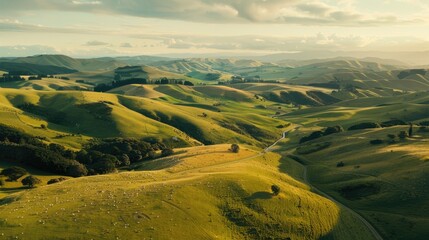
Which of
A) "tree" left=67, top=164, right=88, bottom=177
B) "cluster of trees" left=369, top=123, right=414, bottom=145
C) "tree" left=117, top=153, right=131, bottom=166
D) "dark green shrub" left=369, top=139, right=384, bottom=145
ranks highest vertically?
"cluster of trees" left=369, top=123, right=414, bottom=145

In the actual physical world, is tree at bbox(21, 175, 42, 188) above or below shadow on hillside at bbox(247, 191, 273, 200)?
below

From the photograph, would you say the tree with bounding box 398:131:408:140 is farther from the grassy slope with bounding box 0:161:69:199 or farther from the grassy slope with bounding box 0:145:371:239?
the grassy slope with bounding box 0:161:69:199

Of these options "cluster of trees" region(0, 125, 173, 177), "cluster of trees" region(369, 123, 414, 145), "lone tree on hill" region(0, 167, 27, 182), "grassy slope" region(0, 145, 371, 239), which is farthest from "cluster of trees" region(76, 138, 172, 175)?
"cluster of trees" region(369, 123, 414, 145)

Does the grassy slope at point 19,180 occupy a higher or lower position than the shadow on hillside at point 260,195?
lower

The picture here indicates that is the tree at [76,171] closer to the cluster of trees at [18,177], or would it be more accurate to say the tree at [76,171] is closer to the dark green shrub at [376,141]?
the cluster of trees at [18,177]

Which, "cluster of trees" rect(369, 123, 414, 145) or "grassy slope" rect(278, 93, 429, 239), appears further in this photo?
"cluster of trees" rect(369, 123, 414, 145)

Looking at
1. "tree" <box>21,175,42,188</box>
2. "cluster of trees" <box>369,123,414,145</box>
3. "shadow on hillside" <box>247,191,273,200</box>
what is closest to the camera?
"shadow on hillside" <box>247,191,273,200</box>

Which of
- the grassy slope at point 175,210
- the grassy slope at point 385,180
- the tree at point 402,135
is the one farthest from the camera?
the tree at point 402,135

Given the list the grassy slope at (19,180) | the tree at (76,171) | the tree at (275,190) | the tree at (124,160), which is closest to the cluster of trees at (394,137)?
the tree at (275,190)
